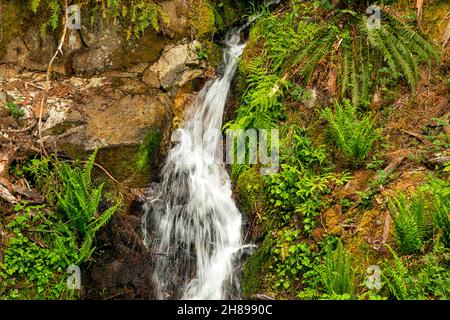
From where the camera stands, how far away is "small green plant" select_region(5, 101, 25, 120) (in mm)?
6715

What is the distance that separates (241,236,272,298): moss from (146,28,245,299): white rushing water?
0.20 metres

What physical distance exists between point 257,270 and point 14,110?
4036 mm

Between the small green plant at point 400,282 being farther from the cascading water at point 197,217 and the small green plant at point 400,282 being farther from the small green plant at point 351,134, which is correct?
the cascading water at point 197,217

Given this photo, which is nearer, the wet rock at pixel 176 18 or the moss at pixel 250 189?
the moss at pixel 250 189

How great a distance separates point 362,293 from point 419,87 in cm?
314

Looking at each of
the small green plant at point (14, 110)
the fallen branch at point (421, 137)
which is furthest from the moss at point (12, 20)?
the fallen branch at point (421, 137)

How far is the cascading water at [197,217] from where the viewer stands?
6.15 meters

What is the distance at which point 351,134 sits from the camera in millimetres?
6027

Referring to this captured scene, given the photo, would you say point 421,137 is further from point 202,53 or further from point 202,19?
point 202,19

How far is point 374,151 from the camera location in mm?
6160

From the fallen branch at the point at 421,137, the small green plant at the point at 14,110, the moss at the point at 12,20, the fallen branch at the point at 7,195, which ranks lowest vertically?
the fallen branch at the point at 7,195

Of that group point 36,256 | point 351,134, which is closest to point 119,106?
point 36,256
